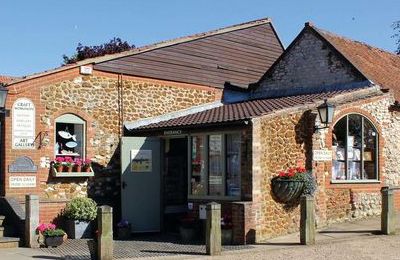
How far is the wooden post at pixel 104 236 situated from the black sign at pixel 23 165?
15.6 ft

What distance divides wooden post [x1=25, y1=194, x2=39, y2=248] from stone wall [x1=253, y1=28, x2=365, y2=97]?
31.9ft

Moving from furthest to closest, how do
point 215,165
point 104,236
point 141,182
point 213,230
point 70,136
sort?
point 70,136 < point 141,182 < point 215,165 < point 213,230 < point 104,236

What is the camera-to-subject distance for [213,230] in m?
11.6

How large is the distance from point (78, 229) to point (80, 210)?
0.48 metres

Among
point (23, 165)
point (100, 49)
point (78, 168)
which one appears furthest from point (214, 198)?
point (100, 49)

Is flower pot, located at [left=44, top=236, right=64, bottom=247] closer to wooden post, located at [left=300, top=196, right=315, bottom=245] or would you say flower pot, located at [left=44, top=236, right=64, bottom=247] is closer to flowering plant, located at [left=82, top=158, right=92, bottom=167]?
flowering plant, located at [left=82, top=158, right=92, bottom=167]

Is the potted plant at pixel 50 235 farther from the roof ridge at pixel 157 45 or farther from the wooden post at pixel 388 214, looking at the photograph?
the wooden post at pixel 388 214

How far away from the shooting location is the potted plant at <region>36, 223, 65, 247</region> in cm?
1292

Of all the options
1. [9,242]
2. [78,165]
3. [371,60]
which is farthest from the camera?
[371,60]

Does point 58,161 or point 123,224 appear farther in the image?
point 58,161

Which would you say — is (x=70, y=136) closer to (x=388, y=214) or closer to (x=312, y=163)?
(x=312, y=163)

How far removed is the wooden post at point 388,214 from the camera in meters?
13.8

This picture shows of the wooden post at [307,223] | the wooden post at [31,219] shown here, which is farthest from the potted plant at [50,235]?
the wooden post at [307,223]

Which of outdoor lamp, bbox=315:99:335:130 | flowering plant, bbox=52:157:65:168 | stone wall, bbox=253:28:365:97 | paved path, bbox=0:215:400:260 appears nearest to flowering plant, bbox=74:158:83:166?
flowering plant, bbox=52:157:65:168
